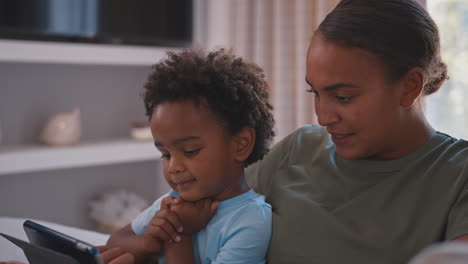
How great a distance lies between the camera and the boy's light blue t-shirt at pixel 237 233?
3.55 feet

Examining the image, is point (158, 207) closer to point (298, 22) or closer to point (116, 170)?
point (298, 22)

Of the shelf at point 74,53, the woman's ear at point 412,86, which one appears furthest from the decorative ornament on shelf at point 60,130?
the woman's ear at point 412,86

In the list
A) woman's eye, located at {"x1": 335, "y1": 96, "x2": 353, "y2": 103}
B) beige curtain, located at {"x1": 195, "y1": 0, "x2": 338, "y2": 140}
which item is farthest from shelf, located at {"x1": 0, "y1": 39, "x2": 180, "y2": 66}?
woman's eye, located at {"x1": 335, "y1": 96, "x2": 353, "y2": 103}

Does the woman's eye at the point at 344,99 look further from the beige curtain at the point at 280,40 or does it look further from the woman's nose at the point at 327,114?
the beige curtain at the point at 280,40

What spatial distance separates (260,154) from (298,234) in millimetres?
232

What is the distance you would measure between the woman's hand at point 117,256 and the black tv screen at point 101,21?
5.46 feet

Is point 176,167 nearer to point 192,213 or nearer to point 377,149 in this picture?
point 192,213

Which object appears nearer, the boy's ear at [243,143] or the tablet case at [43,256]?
the tablet case at [43,256]

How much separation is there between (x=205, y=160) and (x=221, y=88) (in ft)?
0.54

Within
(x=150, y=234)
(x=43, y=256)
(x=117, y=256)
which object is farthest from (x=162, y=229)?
(x=43, y=256)

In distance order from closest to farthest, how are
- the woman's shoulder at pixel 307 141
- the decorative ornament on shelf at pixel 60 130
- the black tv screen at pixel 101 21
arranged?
the woman's shoulder at pixel 307 141
the black tv screen at pixel 101 21
the decorative ornament on shelf at pixel 60 130

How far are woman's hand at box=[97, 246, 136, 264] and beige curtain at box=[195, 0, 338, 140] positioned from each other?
65.0 inches

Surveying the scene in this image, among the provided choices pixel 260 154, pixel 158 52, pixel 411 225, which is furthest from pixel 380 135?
pixel 158 52

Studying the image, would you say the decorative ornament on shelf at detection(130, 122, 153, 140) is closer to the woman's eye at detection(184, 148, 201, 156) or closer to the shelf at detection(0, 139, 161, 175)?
the shelf at detection(0, 139, 161, 175)
